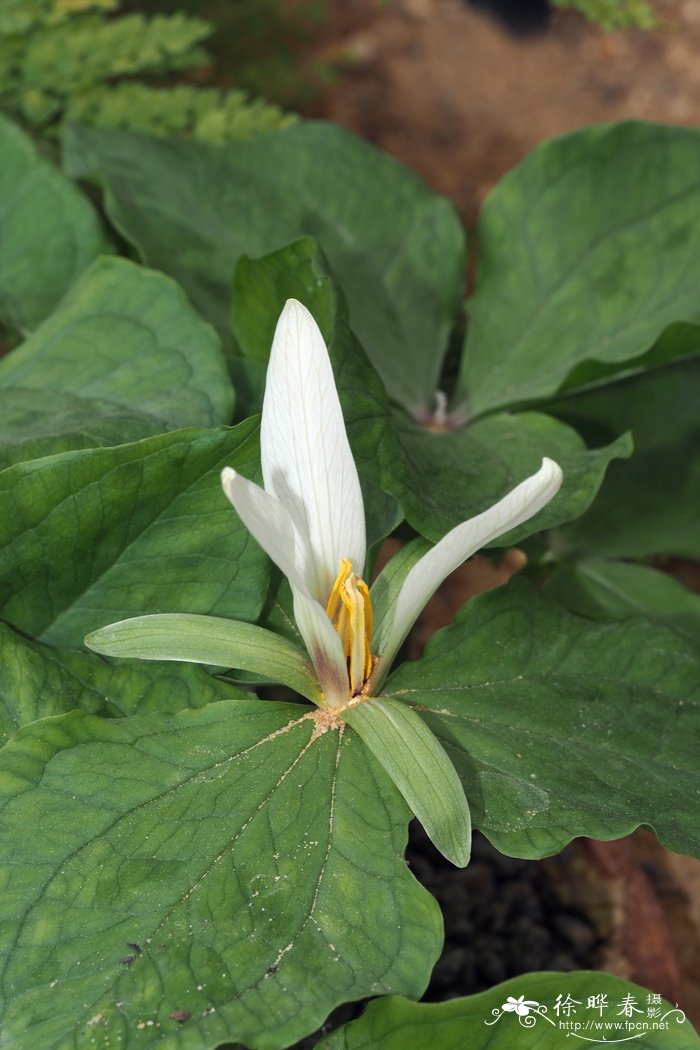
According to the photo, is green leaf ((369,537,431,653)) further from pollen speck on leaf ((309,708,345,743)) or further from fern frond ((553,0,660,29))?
fern frond ((553,0,660,29))

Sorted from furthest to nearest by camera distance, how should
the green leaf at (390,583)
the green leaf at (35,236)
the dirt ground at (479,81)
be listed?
1. the dirt ground at (479,81)
2. the green leaf at (35,236)
3. the green leaf at (390,583)

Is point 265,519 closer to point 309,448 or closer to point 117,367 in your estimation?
point 309,448

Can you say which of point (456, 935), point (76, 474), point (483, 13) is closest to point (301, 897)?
point (76, 474)

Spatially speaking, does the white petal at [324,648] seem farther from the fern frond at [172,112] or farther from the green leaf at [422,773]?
the fern frond at [172,112]

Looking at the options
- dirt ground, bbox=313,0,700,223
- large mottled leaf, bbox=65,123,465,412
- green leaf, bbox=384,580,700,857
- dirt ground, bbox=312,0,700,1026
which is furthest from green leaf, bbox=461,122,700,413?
dirt ground, bbox=313,0,700,223

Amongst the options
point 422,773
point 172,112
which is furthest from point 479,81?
point 422,773

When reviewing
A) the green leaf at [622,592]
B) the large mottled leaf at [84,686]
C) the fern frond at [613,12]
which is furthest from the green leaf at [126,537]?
the fern frond at [613,12]

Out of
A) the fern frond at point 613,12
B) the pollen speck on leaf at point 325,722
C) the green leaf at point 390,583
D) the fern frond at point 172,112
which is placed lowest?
the pollen speck on leaf at point 325,722
